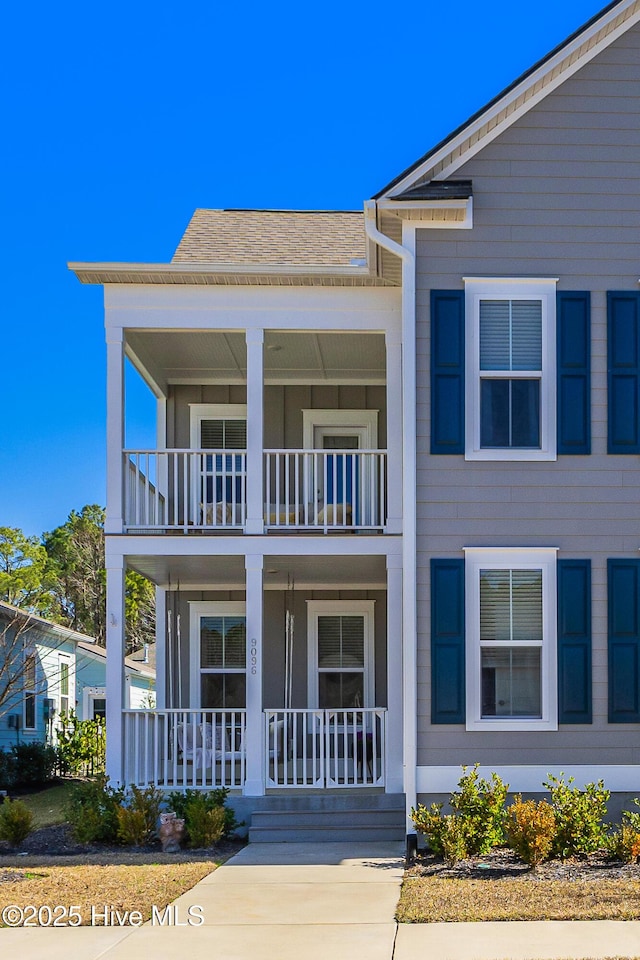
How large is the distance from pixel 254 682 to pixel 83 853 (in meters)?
2.52

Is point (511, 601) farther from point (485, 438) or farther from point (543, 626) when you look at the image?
point (485, 438)

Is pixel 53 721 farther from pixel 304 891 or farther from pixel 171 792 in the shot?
pixel 304 891

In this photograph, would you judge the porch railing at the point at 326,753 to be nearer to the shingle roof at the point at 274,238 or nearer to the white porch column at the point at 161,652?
the white porch column at the point at 161,652

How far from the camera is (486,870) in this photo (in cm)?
934

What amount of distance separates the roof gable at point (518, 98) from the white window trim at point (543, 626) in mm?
3699

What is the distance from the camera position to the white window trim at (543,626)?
1110 cm

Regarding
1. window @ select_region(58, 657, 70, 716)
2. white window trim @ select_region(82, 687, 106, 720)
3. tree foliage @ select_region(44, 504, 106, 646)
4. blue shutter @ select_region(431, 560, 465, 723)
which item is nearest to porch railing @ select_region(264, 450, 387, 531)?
blue shutter @ select_region(431, 560, 465, 723)

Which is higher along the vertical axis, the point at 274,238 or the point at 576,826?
the point at 274,238

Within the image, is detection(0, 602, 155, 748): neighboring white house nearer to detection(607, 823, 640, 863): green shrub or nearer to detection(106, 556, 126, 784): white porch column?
detection(106, 556, 126, 784): white porch column

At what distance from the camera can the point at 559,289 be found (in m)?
11.5

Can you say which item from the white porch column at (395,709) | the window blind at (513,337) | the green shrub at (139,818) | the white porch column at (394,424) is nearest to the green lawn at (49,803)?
the green shrub at (139,818)

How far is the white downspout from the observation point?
434 inches

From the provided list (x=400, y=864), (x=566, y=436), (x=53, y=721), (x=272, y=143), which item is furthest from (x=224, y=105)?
(x=400, y=864)

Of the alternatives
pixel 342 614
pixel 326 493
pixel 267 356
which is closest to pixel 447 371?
pixel 326 493
